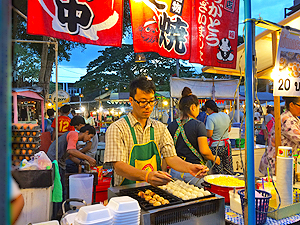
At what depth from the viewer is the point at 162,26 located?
365 cm

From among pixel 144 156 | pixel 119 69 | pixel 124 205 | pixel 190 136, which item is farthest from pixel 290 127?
pixel 119 69

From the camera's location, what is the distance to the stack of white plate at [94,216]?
1204 mm

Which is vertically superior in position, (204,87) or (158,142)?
(204,87)

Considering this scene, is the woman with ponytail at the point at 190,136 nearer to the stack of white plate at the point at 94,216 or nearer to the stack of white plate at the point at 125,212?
the stack of white plate at the point at 125,212

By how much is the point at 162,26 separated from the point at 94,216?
10.5ft

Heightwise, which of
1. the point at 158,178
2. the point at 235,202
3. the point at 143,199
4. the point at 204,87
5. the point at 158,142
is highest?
the point at 204,87

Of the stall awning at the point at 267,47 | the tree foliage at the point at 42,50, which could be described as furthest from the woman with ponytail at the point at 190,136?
the tree foliage at the point at 42,50

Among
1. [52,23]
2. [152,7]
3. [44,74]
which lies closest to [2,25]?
[52,23]

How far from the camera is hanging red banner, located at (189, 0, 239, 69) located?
4.02m

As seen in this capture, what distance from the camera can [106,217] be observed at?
4.15ft

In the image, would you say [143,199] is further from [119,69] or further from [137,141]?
[119,69]

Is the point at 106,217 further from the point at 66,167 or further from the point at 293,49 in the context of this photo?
the point at 66,167

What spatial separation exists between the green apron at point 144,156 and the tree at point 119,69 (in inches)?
804

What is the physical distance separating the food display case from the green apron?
1.27 ft
